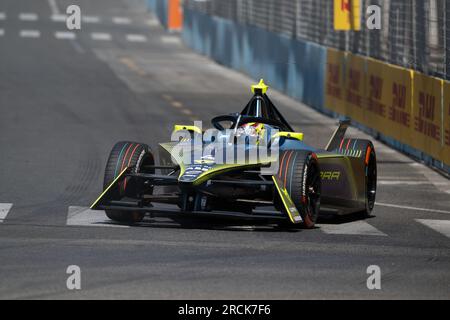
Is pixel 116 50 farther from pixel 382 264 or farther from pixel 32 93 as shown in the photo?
pixel 382 264

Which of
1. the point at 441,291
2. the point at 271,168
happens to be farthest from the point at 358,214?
the point at 441,291

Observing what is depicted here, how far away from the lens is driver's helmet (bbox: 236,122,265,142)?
14.5 meters

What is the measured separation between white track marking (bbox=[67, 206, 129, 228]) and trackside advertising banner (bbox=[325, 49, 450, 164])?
661cm

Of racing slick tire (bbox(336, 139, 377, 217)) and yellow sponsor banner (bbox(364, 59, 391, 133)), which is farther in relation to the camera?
yellow sponsor banner (bbox(364, 59, 391, 133))

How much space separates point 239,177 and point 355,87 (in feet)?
43.1

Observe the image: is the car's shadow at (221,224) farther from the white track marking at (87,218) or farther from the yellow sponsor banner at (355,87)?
the yellow sponsor banner at (355,87)

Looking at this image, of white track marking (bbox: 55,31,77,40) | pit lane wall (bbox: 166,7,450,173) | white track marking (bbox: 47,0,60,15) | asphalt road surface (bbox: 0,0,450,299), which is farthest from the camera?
white track marking (bbox: 47,0,60,15)

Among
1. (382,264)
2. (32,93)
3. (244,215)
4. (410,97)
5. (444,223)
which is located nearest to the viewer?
(382,264)

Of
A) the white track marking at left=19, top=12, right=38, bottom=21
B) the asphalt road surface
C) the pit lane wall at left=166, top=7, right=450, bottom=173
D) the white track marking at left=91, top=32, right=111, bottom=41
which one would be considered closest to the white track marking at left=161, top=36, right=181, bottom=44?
the white track marking at left=91, top=32, right=111, bottom=41

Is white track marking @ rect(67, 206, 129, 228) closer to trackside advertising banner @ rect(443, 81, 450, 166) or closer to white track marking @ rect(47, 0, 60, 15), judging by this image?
trackside advertising banner @ rect(443, 81, 450, 166)
